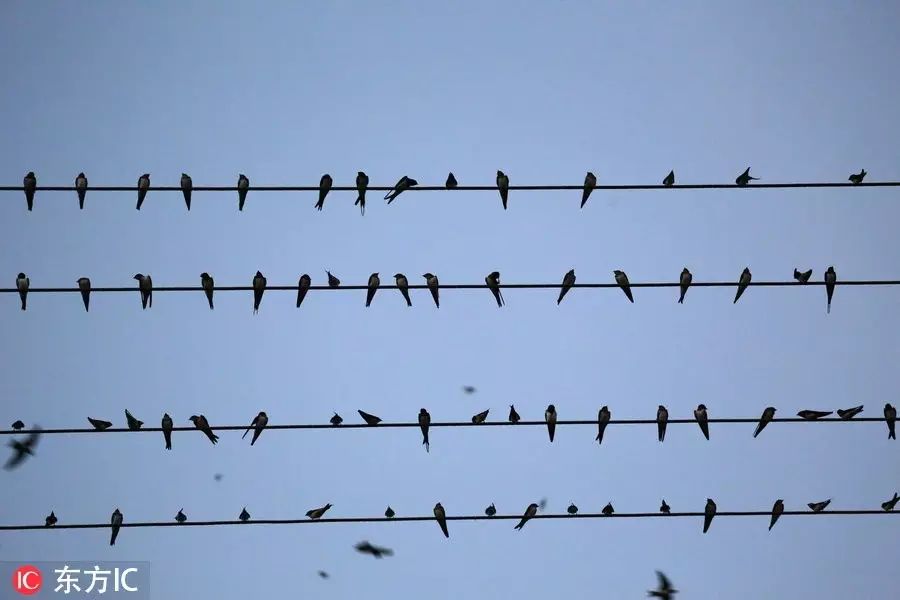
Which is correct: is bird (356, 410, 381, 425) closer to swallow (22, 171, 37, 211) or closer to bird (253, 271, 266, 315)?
bird (253, 271, 266, 315)

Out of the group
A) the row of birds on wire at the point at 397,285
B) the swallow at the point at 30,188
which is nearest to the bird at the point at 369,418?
the row of birds on wire at the point at 397,285

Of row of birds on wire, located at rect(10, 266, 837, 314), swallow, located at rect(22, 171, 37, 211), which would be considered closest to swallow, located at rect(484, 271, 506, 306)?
row of birds on wire, located at rect(10, 266, 837, 314)

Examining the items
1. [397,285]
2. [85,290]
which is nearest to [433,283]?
[397,285]

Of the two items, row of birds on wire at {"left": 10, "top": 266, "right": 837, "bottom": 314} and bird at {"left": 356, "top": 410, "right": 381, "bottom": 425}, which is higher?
row of birds on wire at {"left": 10, "top": 266, "right": 837, "bottom": 314}

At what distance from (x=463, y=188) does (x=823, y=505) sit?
5433mm

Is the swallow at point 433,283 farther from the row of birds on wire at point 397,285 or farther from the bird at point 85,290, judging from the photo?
the bird at point 85,290

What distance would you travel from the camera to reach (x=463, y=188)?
773 cm

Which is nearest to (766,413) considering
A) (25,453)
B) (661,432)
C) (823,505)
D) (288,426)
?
(823,505)

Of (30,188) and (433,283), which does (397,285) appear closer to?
(433,283)

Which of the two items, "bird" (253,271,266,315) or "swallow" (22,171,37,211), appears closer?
"swallow" (22,171,37,211)

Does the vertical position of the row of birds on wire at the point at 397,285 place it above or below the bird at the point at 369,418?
above

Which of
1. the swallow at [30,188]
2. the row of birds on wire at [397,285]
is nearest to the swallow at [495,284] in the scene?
the row of birds on wire at [397,285]

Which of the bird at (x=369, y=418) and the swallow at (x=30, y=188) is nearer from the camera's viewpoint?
the swallow at (x=30, y=188)

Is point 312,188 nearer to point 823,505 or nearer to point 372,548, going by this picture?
point 372,548
